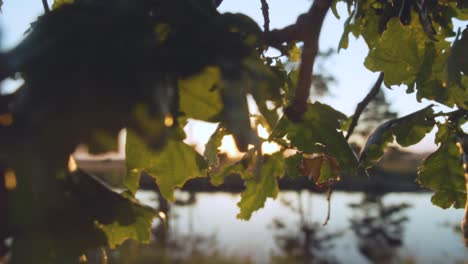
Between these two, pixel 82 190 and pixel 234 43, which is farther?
pixel 82 190

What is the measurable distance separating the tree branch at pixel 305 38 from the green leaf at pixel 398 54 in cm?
68

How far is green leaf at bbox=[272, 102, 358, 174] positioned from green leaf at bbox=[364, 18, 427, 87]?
0.24 m

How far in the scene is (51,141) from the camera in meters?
0.45

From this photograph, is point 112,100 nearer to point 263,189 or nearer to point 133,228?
point 133,228

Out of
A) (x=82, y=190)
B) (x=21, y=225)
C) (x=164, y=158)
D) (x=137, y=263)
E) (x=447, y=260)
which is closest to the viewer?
(x=21, y=225)

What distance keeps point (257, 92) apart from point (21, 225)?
0.34m

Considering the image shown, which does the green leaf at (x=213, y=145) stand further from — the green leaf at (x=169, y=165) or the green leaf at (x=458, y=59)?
the green leaf at (x=458, y=59)

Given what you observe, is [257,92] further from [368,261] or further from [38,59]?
[368,261]

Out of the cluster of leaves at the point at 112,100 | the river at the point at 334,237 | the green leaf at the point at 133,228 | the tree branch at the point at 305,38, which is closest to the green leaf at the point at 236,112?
the cluster of leaves at the point at 112,100

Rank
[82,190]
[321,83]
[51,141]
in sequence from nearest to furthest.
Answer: [51,141], [82,190], [321,83]

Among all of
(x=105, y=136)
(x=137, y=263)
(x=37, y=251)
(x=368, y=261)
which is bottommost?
(x=368, y=261)

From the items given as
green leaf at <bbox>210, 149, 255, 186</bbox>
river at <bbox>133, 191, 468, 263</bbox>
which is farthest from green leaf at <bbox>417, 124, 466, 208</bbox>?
river at <bbox>133, 191, 468, 263</bbox>

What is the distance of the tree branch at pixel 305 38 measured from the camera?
65cm

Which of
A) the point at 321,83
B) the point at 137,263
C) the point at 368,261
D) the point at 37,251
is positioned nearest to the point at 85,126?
the point at 37,251
